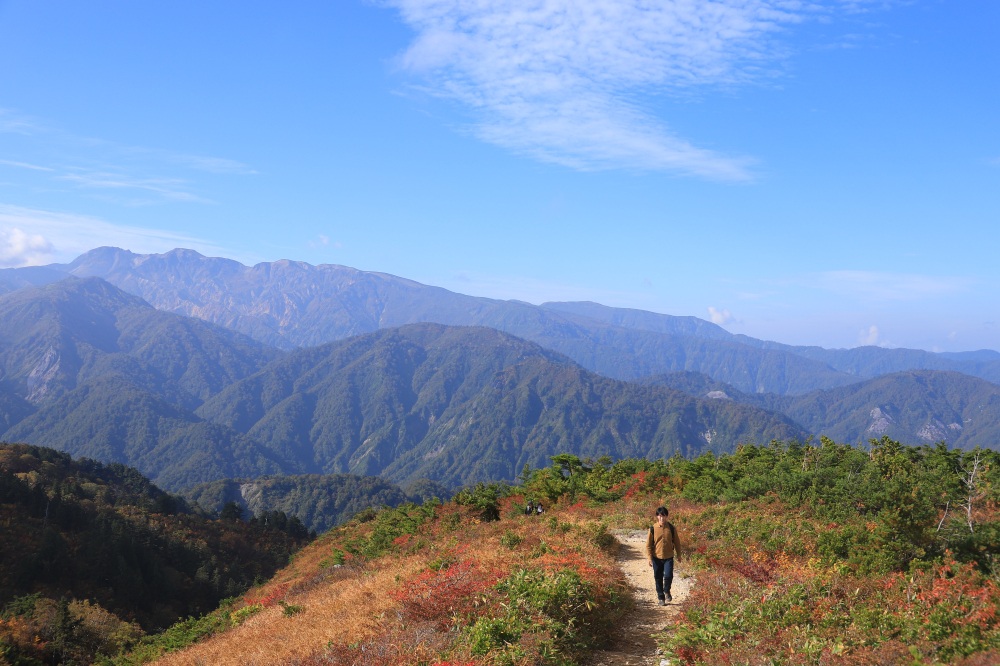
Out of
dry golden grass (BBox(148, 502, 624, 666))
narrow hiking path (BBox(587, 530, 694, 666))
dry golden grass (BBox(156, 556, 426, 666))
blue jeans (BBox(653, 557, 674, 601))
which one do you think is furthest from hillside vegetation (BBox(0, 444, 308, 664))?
blue jeans (BBox(653, 557, 674, 601))

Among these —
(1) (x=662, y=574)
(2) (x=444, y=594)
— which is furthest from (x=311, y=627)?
(1) (x=662, y=574)

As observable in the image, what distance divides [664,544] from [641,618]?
1691 mm

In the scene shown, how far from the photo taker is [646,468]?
127 feet

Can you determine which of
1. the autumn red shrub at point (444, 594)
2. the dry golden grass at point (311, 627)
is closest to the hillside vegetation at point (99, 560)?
the dry golden grass at point (311, 627)

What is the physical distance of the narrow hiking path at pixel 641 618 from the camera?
1170 centimetres

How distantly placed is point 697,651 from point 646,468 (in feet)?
92.8

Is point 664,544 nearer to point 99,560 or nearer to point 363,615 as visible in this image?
point 363,615

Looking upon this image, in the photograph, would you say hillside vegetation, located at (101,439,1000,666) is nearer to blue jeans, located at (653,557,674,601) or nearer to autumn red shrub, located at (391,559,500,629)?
autumn red shrub, located at (391,559,500,629)

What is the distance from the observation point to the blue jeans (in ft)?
48.0

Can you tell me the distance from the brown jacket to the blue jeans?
0.13 metres

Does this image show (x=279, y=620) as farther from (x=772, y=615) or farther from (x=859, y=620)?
(x=859, y=620)

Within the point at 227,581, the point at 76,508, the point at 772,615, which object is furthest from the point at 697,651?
the point at 76,508

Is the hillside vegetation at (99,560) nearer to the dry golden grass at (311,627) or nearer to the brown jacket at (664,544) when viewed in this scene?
the dry golden grass at (311,627)

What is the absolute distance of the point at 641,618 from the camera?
13.8 metres
